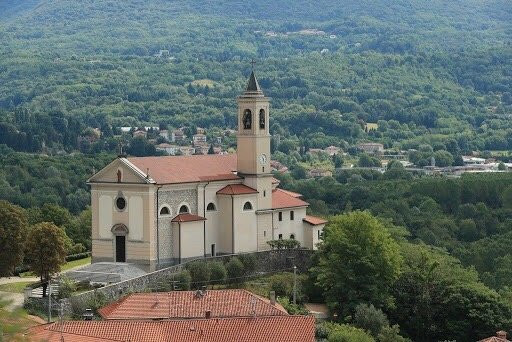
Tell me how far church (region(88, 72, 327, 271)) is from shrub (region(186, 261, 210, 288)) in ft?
4.74

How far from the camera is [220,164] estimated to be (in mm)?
54281

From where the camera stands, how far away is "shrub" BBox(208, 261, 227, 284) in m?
49.2

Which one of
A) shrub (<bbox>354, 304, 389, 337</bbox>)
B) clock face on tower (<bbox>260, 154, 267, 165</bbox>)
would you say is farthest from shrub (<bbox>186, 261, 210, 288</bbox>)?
clock face on tower (<bbox>260, 154, 267, 165</bbox>)

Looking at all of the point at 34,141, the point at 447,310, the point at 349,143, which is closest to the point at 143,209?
the point at 447,310

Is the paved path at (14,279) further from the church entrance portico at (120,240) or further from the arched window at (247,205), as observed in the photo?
the arched window at (247,205)

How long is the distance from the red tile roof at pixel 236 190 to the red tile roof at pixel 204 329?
13.7 metres

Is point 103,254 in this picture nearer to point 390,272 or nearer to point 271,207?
point 271,207

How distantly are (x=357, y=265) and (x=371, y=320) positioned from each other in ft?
11.5

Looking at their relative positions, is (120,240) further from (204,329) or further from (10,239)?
(204,329)

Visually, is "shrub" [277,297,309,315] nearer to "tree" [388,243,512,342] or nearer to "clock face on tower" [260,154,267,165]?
"tree" [388,243,512,342]

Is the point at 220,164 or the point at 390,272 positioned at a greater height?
the point at 220,164

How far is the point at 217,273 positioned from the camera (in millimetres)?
49406

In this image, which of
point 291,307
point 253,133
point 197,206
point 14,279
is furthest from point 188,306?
point 253,133

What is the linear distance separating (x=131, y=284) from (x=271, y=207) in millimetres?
9634
